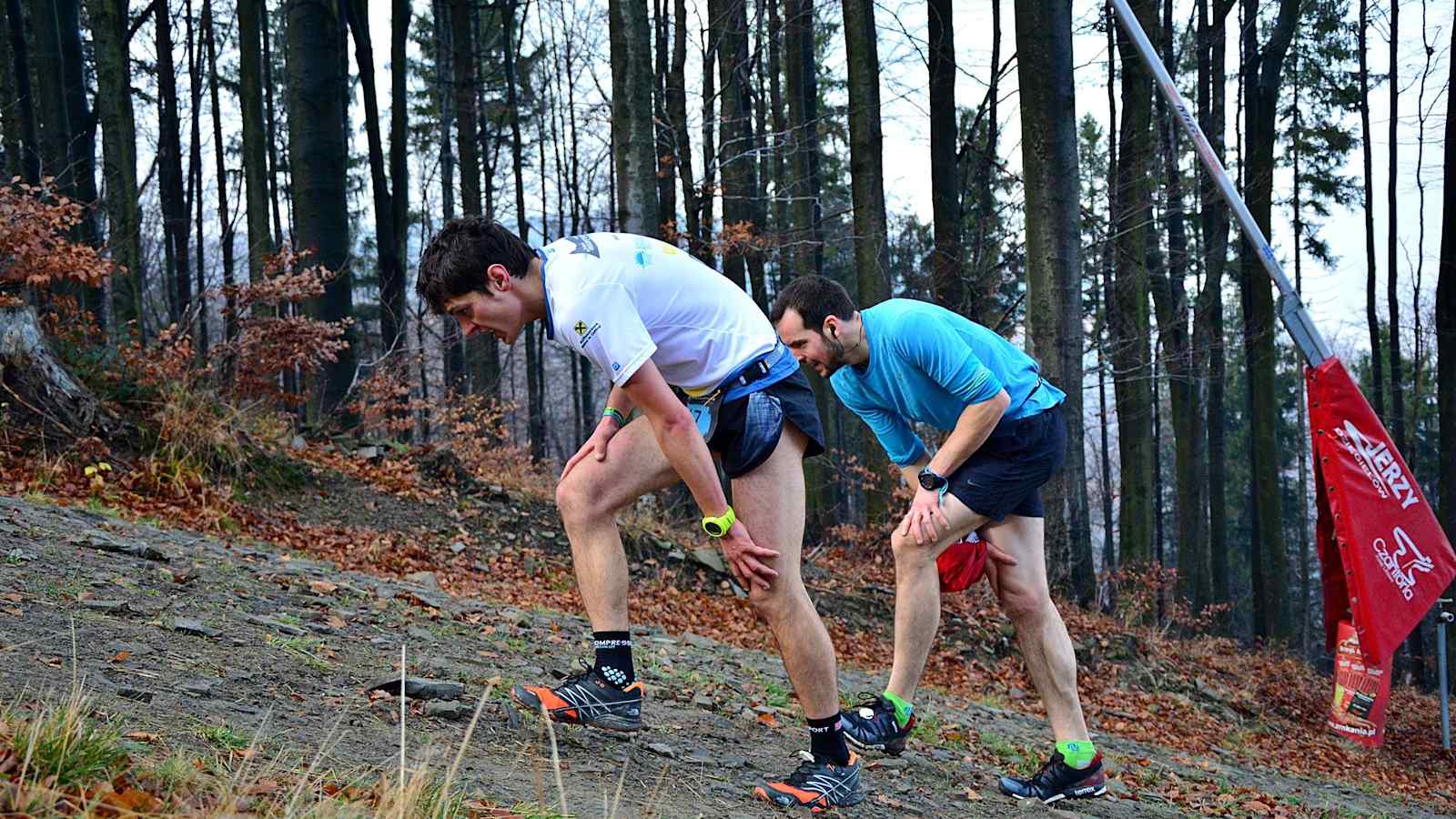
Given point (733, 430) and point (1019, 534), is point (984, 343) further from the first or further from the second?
point (733, 430)

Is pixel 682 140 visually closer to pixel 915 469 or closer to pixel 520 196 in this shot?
pixel 915 469

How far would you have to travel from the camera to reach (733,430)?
3.63 metres

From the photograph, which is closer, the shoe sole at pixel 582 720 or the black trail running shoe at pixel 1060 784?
the shoe sole at pixel 582 720

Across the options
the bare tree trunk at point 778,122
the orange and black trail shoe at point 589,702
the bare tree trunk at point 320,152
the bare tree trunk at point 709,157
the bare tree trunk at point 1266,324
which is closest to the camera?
→ the orange and black trail shoe at point 589,702

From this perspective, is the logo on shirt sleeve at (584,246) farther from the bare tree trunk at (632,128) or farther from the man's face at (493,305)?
the bare tree trunk at (632,128)

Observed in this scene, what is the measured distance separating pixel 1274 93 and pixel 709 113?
10569mm

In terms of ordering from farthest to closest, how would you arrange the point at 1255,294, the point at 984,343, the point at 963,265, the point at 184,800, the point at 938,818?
the point at 1255,294 → the point at 963,265 → the point at 984,343 → the point at 938,818 → the point at 184,800

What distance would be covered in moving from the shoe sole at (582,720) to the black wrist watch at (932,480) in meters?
1.42

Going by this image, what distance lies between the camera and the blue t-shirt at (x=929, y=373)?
173 inches

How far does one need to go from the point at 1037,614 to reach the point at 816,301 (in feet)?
5.33

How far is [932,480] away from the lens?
14.6 feet

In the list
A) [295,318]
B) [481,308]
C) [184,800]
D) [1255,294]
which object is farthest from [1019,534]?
[1255,294]

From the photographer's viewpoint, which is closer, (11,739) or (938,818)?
(11,739)

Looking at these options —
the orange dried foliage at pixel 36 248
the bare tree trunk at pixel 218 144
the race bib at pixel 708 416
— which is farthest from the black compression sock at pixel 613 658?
the bare tree trunk at pixel 218 144
